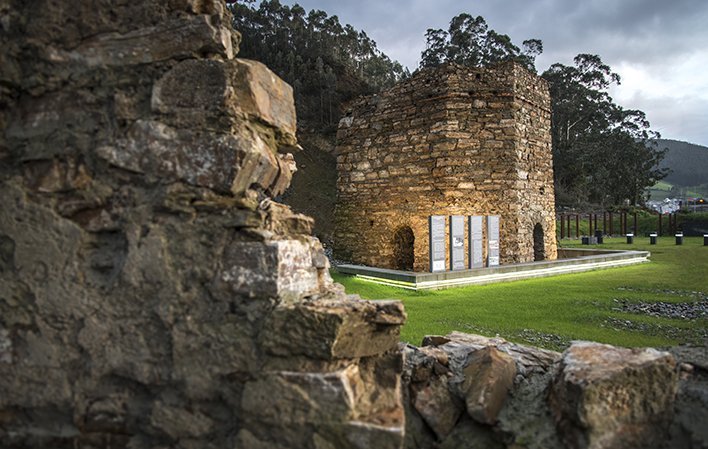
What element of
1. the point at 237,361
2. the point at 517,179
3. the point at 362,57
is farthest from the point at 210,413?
the point at 362,57

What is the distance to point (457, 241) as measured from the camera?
1117cm

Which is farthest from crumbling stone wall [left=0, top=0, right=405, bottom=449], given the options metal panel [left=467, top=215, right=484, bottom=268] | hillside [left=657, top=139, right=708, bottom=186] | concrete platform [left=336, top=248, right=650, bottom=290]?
hillside [left=657, top=139, right=708, bottom=186]

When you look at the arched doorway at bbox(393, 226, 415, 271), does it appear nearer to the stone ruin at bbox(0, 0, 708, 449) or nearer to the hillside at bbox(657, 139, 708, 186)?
the stone ruin at bbox(0, 0, 708, 449)

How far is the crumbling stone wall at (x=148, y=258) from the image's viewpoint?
6.79 feet

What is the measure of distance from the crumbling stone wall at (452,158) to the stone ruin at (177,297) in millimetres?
10102

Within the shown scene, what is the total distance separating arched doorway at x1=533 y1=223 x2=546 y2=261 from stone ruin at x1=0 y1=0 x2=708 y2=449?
12317 millimetres

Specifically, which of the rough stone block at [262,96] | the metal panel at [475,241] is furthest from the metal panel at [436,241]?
the rough stone block at [262,96]

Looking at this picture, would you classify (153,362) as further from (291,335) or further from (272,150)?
(272,150)

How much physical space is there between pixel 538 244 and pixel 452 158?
4.52 metres

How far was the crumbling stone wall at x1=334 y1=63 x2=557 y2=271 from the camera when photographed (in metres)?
12.2

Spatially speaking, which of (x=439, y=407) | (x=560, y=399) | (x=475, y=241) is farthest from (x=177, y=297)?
(x=475, y=241)

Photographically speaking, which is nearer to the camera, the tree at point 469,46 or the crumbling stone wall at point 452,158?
the crumbling stone wall at point 452,158

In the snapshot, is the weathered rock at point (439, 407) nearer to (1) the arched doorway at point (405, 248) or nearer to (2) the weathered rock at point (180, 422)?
(2) the weathered rock at point (180, 422)

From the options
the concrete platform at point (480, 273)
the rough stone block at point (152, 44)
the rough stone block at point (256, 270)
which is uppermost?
the rough stone block at point (152, 44)
